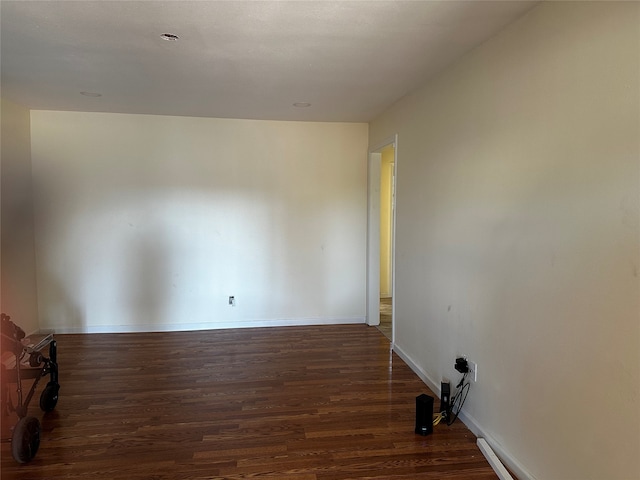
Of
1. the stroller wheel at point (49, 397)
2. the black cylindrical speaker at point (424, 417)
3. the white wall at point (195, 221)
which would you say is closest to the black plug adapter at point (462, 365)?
the black cylindrical speaker at point (424, 417)

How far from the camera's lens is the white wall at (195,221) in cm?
443

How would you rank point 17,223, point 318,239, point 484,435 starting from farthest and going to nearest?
point 318,239
point 17,223
point 484,435

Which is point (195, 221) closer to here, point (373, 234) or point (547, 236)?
point (373, 234)

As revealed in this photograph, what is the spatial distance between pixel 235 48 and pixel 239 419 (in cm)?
246

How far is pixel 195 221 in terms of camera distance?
464cm

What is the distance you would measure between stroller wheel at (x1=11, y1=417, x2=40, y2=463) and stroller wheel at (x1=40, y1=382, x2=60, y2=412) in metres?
0.52

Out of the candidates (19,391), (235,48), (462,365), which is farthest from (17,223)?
(462,365)

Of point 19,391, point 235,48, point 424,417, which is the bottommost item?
point 424,417

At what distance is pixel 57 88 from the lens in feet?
11.2

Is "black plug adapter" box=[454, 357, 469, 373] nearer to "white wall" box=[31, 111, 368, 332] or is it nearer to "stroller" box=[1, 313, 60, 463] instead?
"white wall" box=[31, 111, 368, 332]

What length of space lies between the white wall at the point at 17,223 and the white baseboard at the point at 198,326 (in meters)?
0.46

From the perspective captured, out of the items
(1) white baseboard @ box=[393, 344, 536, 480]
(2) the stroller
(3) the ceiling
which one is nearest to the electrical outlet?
(1) white baseboard @ box=[393, 344, 536, 480]

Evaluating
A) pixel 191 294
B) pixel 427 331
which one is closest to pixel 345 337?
pixel 427 331

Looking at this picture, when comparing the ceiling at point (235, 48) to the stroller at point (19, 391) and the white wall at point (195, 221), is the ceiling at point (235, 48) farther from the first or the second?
the stroller at point (19, 391)
